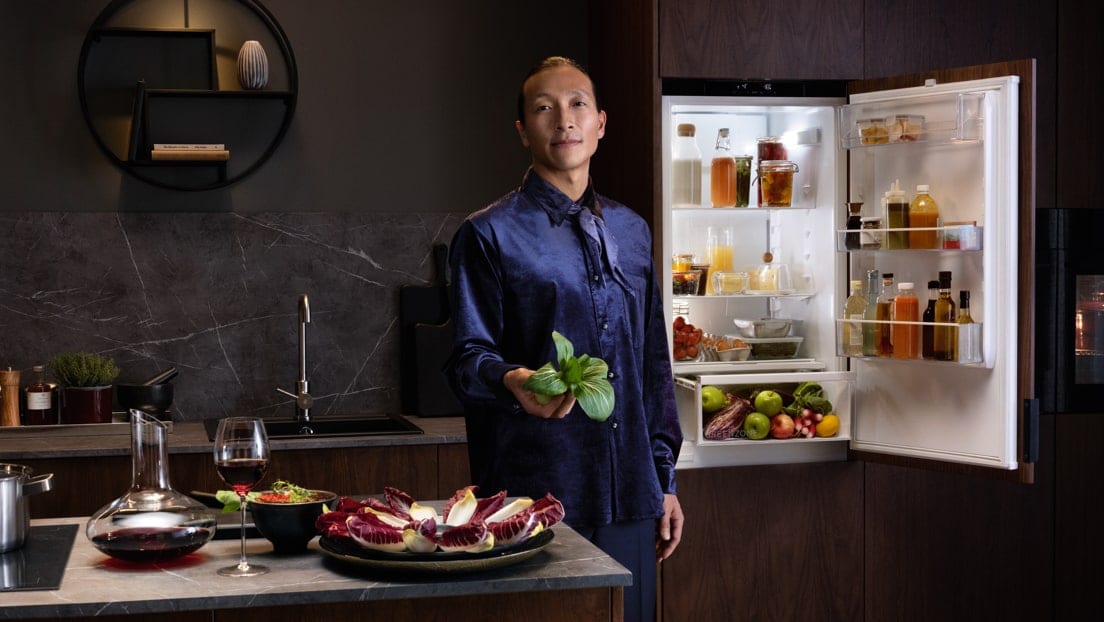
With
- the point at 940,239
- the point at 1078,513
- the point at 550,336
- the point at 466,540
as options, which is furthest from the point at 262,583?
the point at 1078,513

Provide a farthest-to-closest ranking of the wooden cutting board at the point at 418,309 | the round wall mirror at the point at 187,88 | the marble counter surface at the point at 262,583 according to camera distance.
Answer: the wooden cutting board at the point at 418,309, the round wall mirror at the point at 187,88, the marble counter surface at the point at 262,583

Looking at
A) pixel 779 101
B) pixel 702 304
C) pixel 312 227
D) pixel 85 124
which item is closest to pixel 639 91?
pixel 779 101

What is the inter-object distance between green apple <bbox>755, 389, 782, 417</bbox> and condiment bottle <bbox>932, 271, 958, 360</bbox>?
1.56 feet

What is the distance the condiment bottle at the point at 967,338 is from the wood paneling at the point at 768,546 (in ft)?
1.97

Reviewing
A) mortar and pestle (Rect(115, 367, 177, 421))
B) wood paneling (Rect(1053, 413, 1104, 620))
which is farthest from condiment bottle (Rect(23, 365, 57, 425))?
wood paneling (Rect(1053, 413, 1104, 620))

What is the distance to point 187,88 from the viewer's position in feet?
13.0

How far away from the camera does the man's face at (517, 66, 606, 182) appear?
7.96 ft

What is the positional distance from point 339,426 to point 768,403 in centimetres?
137

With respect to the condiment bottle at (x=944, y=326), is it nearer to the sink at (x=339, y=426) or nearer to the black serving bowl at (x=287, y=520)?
the sink at (x=339, y=426)

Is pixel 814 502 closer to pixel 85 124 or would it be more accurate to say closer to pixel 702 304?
pixel 702 304

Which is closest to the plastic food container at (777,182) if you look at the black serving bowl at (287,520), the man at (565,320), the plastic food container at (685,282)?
the plastic food container at (685,282)

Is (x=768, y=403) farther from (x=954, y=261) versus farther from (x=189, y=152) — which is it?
(x=189, y=152)

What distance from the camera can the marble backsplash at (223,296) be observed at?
3889 millimetres

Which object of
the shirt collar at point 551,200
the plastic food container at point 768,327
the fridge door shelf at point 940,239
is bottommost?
the plastic food container at point 768,327
